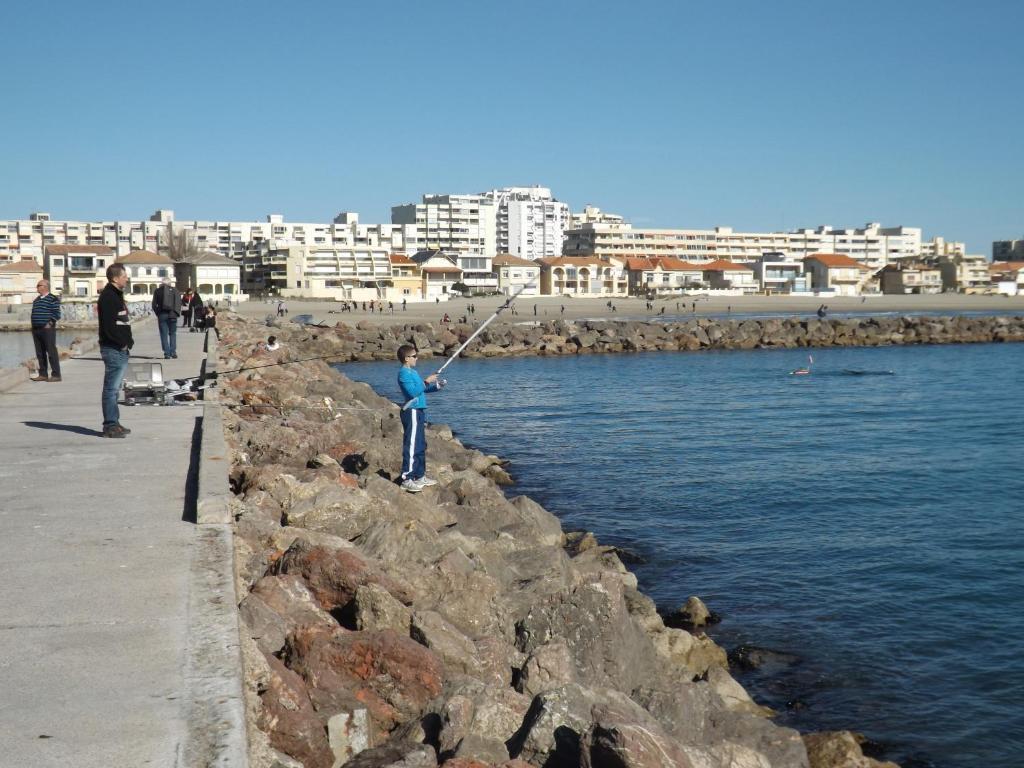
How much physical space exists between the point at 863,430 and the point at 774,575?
11.9m

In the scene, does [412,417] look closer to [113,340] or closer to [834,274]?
[113,340]

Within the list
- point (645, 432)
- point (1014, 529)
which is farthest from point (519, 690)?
point (645, 432)

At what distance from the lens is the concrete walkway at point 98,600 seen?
3691 mm

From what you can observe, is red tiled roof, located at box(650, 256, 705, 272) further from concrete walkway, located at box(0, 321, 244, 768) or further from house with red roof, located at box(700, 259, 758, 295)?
concrete walkway, located at box(0, 321, 244, 768)

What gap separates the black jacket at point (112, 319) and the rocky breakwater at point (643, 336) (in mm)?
32123

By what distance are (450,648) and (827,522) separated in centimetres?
869

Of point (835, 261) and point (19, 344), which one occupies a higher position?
point (835, 261)

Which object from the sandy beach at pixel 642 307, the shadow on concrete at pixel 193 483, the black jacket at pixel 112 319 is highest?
the sandy beach at pixel 642 307

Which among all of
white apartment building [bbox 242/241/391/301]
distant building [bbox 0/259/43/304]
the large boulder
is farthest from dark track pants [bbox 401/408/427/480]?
white apartment building [bbox 242/241/391/301]

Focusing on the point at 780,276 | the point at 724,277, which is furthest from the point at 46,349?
the point at 780,276

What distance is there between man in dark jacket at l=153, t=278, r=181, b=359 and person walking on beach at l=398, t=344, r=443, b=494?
10828 mm

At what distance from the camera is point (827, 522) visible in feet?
42.5

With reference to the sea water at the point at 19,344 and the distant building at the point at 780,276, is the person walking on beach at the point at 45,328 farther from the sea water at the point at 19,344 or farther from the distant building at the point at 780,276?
the distant building at the point at 780,276

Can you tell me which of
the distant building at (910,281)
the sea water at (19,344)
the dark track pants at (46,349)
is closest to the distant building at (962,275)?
the distant building at (910,281)
